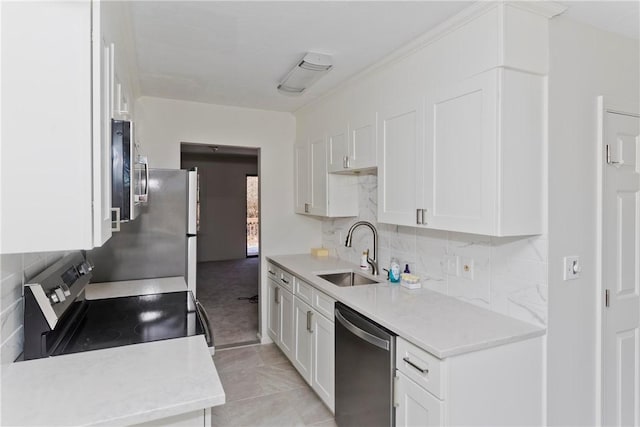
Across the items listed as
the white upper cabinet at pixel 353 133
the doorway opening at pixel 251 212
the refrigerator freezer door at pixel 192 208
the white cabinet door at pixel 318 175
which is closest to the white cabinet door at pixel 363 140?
the white upper cabinet at pixel 353 133

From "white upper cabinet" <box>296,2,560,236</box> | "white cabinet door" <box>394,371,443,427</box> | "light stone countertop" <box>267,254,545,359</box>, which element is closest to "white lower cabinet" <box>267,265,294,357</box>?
"light stone countertop" <box>267,254,545,359</box>

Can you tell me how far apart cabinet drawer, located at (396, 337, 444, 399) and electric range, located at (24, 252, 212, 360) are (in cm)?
91

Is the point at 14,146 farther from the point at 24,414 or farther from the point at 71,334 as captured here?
the point at 71,334

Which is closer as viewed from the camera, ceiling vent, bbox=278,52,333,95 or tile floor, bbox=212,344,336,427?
ceiling vent, bbox=278,52,333,95

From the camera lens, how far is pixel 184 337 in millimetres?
1659

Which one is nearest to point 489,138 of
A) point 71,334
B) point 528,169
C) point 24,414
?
point 528,169

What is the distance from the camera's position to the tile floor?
250cm

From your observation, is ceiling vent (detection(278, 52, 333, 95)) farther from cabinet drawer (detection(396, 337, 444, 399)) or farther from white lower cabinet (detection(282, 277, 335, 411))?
cabinet drawer (detection(396, 337, 444, 399))

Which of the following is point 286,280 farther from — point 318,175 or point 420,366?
point 420,366

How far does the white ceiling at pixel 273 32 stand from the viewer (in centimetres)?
179

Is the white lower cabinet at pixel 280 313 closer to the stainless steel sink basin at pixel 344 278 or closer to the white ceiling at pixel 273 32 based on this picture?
the stainless steel sink basin at pixel 344 278

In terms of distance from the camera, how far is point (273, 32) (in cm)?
207

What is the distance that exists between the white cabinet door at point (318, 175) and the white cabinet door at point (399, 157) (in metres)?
0.89

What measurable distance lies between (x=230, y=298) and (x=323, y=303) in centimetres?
366
